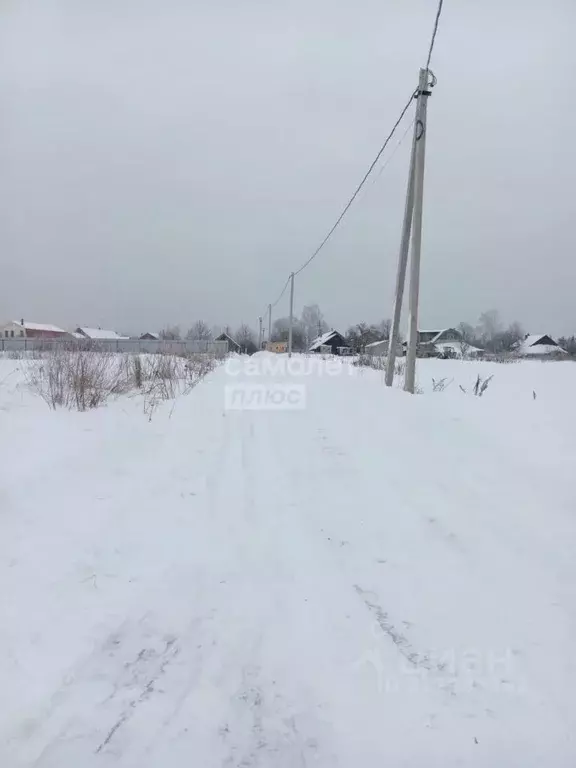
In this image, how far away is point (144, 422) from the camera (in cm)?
672

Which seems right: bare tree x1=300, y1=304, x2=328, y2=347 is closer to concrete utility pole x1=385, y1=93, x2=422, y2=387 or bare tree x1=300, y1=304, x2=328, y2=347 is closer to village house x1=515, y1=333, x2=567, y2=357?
village house x1=515, y1=333, x2=567, y2=357

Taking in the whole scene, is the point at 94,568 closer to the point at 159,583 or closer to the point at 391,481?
the point at 159,583

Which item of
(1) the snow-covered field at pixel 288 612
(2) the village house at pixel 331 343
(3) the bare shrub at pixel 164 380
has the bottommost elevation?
(1) the snow-covered field at pixel 288 612

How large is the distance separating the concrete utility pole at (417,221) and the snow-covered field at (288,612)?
458 cm

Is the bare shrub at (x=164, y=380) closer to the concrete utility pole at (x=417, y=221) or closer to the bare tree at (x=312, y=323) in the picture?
the concrete utility pole at (x=417, y=221)

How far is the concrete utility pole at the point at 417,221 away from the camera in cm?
866

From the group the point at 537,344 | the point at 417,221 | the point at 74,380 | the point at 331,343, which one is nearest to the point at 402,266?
the point at 417,221

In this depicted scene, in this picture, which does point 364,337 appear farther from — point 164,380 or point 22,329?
point 22,329

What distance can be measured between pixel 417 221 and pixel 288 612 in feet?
28.0

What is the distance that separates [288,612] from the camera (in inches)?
82.3

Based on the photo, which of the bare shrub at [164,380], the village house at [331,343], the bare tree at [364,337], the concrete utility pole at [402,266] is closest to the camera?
the bare shrub at [164,380]

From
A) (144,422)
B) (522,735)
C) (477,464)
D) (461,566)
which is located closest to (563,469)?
(477,464)

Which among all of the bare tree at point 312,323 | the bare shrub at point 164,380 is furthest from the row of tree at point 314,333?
the bare shrub at point 164,380

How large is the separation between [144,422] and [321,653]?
5.48 meters
